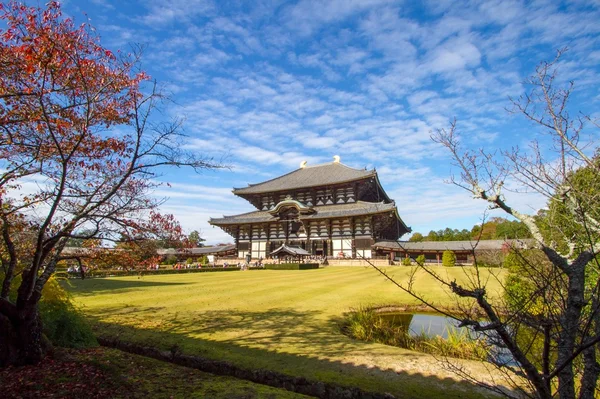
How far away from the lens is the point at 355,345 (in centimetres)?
700

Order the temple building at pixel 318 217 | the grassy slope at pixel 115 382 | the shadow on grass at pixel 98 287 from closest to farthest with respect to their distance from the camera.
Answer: the grassy slope at pixel 115 382 → the shadow on grass at pixel 98 287 → the temple building at pixel 318 217

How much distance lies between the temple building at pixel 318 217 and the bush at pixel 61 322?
28579mm

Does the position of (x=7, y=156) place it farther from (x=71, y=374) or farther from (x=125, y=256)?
(x=71, y=374)

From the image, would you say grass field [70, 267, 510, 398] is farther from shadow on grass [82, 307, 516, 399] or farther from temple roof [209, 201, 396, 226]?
temple roof [209, 201, 396, 226]

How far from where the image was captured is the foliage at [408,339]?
7012mm

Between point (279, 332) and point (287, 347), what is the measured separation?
117 cm

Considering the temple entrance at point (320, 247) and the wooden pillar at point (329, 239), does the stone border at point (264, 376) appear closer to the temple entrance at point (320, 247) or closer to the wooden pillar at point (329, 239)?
the wooden pillar at point (329, 239)

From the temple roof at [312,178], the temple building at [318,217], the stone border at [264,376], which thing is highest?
the temple roof at [312,178]

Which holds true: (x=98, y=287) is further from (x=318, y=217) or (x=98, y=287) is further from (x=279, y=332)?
(x=318, y=217)

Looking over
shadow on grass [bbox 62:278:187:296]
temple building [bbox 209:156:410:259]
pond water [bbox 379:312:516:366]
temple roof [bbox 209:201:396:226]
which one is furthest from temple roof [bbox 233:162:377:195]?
pond water [bbox 379:312:516:366]

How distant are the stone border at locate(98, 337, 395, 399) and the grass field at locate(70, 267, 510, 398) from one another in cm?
12

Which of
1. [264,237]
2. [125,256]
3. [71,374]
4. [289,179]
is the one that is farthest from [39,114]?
[289,179]

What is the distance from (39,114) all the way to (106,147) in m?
1.14

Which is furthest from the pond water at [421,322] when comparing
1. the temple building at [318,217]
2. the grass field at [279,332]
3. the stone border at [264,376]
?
the temple building at [318,217]
